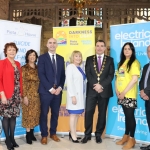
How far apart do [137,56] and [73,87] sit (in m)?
1.05

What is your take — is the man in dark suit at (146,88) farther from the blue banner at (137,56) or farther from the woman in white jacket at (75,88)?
the woman in white jacket at (75,88)

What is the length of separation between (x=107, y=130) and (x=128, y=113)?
29.7 inches

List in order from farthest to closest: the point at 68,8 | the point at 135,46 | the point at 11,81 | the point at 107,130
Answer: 1. the point at 68,8
2. the point at 107,130
3. the point at 135,46
4. the point at 11,81

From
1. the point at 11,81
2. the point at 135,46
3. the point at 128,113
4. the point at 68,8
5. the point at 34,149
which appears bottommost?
the point at 34,149

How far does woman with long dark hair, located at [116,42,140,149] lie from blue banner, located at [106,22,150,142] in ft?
0.78

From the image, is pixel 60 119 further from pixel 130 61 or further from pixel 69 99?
pixel 130 61

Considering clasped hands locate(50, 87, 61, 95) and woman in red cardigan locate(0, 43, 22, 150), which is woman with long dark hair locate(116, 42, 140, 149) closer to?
clasped hands locate(50, 87, 61, 95)

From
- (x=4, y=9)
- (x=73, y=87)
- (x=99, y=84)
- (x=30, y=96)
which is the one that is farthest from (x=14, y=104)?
(x=4, y=9)

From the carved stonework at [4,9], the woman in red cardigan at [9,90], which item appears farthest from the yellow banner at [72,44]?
the carved stonework at [4,9]

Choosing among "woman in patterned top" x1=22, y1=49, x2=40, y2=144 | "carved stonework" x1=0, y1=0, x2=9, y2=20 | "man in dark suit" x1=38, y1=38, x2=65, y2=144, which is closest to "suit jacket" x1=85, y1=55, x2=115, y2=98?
"man in dark suit" x1=38, y1=38, x2=65, y2=144

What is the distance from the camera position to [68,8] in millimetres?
7223

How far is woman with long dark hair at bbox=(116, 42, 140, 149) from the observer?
127 inches

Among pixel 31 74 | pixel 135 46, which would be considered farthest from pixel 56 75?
pixel 135 46

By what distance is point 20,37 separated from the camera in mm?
3797
